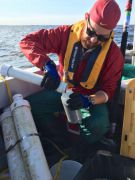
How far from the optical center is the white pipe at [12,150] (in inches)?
88.5

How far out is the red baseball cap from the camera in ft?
8.59

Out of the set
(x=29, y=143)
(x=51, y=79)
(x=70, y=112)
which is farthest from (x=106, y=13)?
(x=29, y=143)

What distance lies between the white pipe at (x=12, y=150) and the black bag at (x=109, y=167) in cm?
47

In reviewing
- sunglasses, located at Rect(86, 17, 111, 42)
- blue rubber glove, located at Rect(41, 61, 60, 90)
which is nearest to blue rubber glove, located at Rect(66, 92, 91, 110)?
blue rubber glove, located at Rect(41, 61, 60, 90)

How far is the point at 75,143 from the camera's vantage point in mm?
3105

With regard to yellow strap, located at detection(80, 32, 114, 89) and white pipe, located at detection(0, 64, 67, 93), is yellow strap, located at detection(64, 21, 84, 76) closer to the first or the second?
yellow strap, located at detection(80, 32, 114, 89)

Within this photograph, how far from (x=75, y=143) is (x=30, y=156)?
933mm

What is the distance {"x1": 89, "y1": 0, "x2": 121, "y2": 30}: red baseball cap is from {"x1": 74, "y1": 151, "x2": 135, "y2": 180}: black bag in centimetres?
107

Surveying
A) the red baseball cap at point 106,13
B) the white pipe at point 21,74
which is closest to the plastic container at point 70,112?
the white pipe at point 21,74

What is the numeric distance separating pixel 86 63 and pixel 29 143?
103 cm

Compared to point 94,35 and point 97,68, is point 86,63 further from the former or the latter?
point 94,35

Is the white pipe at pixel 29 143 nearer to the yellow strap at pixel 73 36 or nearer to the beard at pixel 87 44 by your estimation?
the yellow strap at pixel 73 36

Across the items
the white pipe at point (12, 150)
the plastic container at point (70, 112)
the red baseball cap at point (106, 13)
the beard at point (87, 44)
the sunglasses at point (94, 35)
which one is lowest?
the white pipe at point (12, 150)

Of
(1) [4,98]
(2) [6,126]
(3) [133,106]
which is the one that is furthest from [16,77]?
(3) [133,106]
